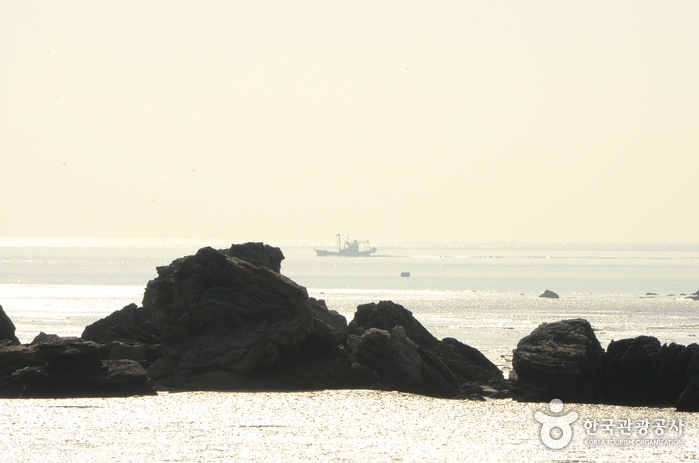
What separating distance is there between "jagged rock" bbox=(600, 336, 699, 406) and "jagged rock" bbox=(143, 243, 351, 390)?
30.0 ft

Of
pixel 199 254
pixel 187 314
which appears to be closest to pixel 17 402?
pixel 187 314

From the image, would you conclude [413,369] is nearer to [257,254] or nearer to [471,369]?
[471,369]

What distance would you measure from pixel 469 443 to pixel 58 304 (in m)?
85.3

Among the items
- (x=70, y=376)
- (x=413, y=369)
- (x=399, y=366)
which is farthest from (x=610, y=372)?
(x=70, y=376)

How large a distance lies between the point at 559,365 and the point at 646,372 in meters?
2.78

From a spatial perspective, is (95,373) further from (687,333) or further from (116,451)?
(687,333)

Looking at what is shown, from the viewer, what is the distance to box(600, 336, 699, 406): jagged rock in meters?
26.2

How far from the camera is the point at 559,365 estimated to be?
88.8ft

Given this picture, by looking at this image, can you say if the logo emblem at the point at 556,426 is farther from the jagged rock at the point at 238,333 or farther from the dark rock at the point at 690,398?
the jagged rock at the point at 238,333

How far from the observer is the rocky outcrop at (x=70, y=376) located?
1035 inches

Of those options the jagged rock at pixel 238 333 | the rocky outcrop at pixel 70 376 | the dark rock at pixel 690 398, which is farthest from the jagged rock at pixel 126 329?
the dark rock at pixel 690 398

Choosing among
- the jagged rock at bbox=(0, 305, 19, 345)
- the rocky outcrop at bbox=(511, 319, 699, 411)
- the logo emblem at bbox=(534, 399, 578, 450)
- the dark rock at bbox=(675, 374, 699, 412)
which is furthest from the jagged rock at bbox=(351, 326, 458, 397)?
the jagged rock at bbox=(0, 305, 19, 345)

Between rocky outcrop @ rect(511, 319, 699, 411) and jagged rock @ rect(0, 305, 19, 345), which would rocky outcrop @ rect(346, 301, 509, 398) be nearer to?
rocky outcrop @ rect(511, 319, 699, 411)

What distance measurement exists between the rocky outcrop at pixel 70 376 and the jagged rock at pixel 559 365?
1227 centimetres
